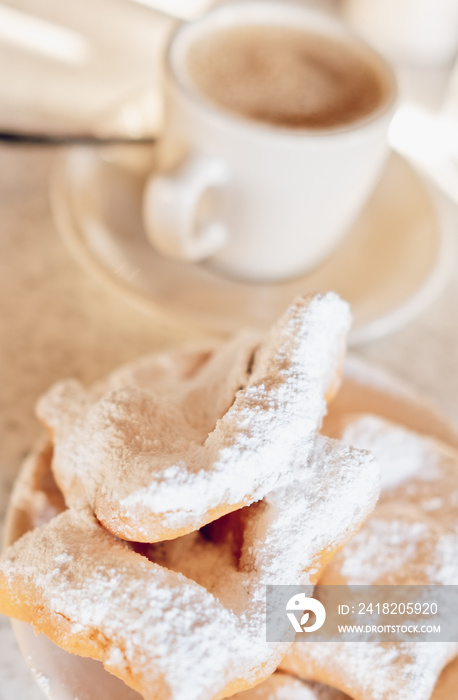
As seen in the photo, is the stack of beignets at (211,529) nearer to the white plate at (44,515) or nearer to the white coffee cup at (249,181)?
the white plate at (44,515)

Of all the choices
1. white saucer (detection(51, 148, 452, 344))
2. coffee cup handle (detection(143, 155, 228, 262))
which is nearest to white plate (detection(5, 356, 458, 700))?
white saucer (detection(51, 148, 452, 344))

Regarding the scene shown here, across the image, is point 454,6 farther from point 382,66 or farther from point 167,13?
point 167,13

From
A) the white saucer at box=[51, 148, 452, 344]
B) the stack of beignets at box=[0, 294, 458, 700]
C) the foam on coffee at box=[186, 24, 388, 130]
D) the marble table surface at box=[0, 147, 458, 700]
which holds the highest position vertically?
the foam on coffee at box=[186, 24, 388, 130]

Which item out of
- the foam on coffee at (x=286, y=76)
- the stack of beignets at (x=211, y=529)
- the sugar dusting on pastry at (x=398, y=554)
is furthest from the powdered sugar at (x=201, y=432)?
the foam on coffee at (x=286, y=76)

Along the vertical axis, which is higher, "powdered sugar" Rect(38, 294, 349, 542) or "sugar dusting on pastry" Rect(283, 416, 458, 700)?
"powdered sugar" Rect(38, 294, 349, 542)

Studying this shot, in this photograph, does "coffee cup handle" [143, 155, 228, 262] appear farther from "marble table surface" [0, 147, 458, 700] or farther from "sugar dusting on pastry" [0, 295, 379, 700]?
"sugar dusting on pastry" [0, 295, 379, 700]

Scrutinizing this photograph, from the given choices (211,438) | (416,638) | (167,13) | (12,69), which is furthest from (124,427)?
(167,13)

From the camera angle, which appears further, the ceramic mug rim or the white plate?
the ceramic mug rim

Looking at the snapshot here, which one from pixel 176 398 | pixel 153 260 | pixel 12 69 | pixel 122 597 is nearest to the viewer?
pixel 122 597
